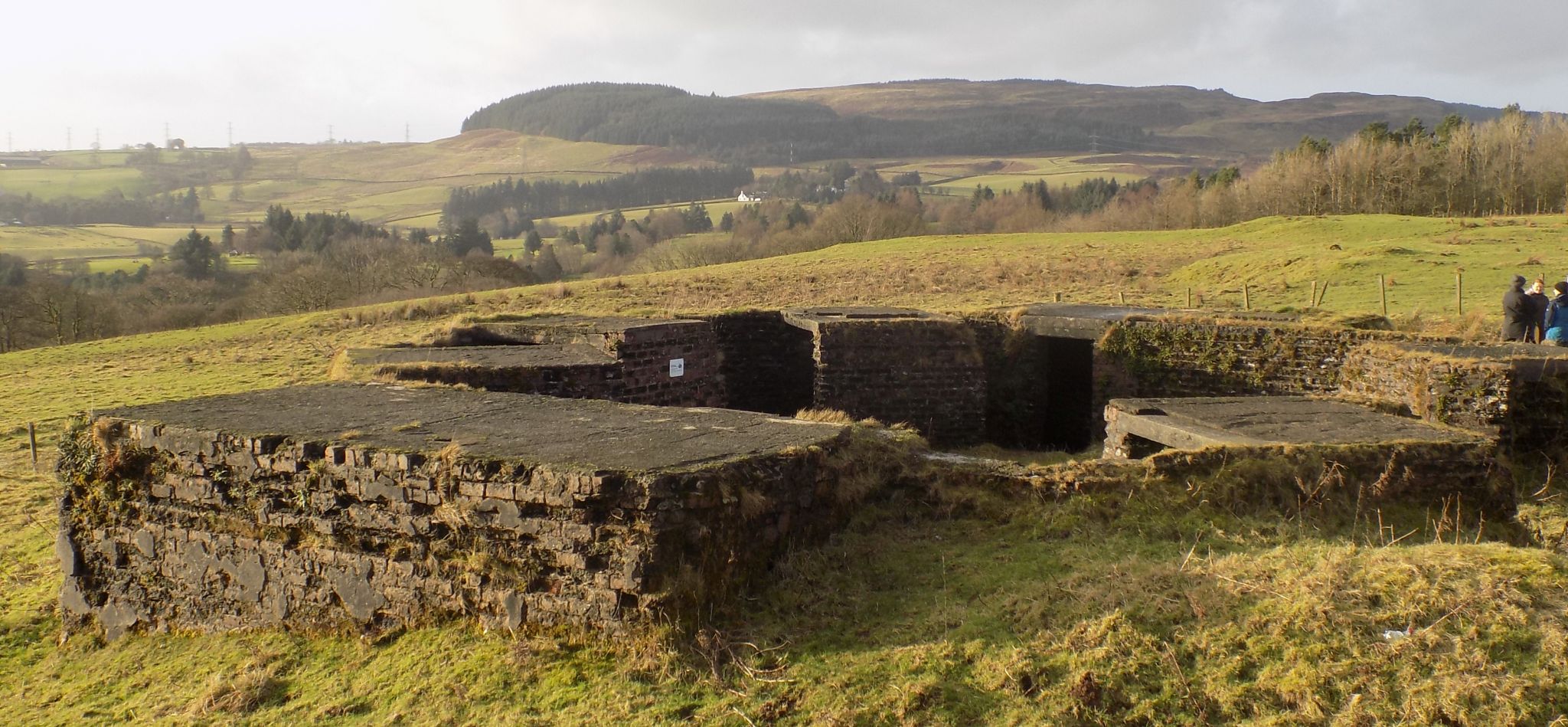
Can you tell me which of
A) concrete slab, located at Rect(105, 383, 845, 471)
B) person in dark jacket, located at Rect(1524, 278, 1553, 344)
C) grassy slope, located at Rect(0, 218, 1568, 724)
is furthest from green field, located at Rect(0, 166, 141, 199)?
person in dark jacket, located at Rect(1524, 278, 1553, 344)

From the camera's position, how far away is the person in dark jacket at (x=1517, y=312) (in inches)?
487

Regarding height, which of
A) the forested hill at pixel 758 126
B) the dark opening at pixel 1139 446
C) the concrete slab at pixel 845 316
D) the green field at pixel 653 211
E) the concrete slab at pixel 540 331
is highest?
the forested hill at pixel 758 126

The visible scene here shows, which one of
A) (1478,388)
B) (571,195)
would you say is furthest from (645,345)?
(571,195)

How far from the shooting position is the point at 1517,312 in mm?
12438

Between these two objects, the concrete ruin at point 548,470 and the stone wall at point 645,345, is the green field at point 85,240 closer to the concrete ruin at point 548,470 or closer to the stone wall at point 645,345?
the stone wall at point 645,345

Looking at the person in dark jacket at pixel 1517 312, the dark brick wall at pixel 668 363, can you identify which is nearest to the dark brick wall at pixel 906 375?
the dark brick wall at pixel 668 363

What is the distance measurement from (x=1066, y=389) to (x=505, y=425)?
8.54 metres

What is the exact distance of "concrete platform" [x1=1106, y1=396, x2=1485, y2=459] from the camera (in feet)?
25.2

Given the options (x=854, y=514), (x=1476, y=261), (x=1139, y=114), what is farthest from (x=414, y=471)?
Result: (x=1139, y=114)

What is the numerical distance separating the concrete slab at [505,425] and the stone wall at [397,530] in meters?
0.14

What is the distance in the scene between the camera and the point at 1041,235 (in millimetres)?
47250

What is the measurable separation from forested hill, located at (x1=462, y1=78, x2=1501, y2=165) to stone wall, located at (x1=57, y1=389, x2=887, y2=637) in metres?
140

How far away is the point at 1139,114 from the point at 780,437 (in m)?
197

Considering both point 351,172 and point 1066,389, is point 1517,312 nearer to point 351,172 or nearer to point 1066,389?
point 1066,389
